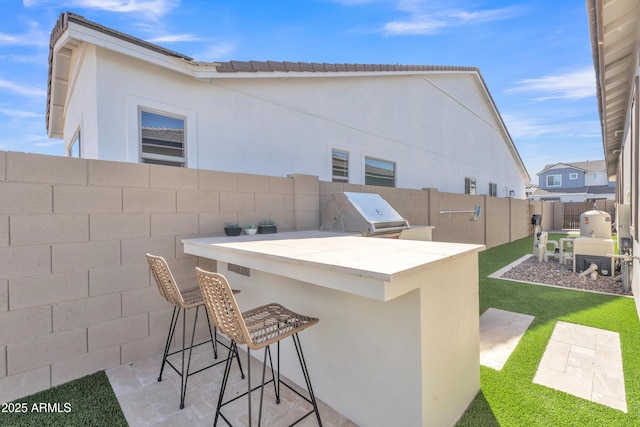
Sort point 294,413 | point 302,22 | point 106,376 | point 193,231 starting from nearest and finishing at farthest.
A: point 294,413 < point 106,376 < point 193,231 < point 302,22

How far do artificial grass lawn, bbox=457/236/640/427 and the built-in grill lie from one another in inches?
76.3

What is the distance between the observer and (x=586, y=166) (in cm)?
2861

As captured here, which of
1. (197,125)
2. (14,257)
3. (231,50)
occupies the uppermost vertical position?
(231,50)

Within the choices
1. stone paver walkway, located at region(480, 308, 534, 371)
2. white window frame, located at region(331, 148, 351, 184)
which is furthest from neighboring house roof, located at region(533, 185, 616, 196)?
stone paver walkway, located at region(480, 308, 534, 371)

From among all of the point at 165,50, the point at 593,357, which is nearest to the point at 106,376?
the point at 165,50

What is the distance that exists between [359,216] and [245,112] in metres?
2.96

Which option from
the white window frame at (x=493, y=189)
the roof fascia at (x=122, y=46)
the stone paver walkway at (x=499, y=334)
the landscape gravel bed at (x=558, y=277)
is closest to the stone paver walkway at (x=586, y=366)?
the stone paver walkway at (x=499, y=334)

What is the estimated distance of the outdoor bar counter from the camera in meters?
1.74

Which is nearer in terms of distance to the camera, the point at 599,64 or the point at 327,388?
the point at 327,388

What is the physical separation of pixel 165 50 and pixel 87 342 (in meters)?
3.90

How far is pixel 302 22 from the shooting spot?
6.30 m


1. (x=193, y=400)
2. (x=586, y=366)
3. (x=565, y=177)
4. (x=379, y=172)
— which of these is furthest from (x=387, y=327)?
(x=565, y=177)

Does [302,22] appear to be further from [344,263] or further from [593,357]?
[593,357]

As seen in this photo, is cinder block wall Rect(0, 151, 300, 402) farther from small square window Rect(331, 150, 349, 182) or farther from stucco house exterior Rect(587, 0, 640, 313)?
stucco house exterior Rect(587, 0, 640, 313)
